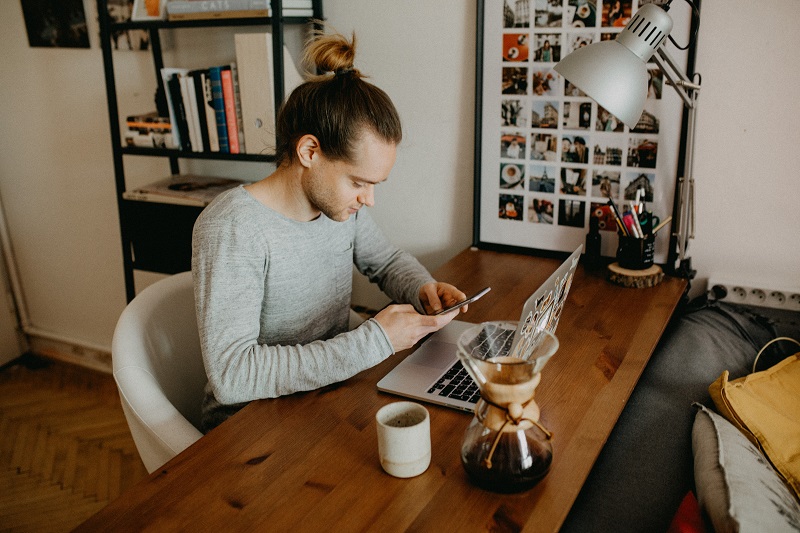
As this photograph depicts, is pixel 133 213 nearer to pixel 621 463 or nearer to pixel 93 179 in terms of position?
pixel 93 179

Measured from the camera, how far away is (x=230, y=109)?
1.96 meters

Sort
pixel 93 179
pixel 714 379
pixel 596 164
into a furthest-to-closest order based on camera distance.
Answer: pixel 93 179 < pixel 596 164 < pixel 714 379

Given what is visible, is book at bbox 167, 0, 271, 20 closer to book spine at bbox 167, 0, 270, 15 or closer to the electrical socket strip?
book spine at bbox 167, 0, 270, 15

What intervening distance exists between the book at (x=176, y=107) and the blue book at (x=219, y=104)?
0.13 metres

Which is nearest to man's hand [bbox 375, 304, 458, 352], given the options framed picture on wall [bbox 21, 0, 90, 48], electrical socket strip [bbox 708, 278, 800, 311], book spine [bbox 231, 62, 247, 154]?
electrical socket strip [bbox 708, 278, 800, 311]

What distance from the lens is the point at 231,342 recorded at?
45.8 inches

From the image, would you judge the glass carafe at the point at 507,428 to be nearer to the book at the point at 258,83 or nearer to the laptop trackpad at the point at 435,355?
the laptop trackpad at the point at 435,355

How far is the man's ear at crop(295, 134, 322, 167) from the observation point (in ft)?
4.15

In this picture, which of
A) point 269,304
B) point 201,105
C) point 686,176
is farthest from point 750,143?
point 201,105

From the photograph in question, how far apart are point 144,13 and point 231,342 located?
53.1 inches

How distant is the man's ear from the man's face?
0.04ft

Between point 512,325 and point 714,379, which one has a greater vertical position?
point 512,325

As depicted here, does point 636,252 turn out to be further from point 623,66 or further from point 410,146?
point 410,146

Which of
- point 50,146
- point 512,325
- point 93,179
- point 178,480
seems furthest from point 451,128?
point 50,146
